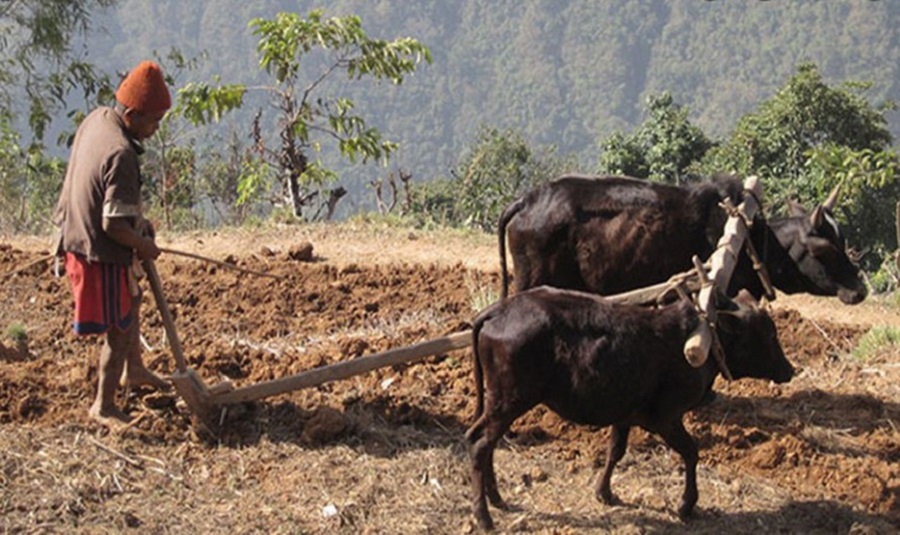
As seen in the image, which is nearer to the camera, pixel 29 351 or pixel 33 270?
pixel 29 351

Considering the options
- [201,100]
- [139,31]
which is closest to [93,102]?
[201,100]

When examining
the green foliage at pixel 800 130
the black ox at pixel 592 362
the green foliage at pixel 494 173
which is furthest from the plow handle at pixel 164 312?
the green foliage at pixel 800 130

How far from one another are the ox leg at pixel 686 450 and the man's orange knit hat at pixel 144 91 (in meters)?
2.93

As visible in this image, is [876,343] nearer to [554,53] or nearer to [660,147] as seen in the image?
[660,147]

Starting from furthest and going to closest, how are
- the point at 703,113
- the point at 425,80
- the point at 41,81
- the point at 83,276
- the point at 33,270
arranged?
the point at 425,80 < the point at 703,113 < the point at 41,81 < the point at 33,270 < the point at 83,276

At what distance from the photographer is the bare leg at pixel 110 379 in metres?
5.72

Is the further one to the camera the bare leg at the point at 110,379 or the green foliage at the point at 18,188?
the green foliage at the point at 18,188

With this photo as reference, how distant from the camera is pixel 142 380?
20.3 feet

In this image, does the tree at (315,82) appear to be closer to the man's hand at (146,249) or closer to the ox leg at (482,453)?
the man's hand at (146,249)

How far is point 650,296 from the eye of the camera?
5.70m

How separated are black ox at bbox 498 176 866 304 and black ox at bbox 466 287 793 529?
1113 mm

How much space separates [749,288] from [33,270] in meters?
5.87

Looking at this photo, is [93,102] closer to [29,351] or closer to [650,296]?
[29,351]

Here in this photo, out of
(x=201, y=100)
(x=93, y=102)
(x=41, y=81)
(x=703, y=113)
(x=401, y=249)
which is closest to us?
(x=401, y=249)
